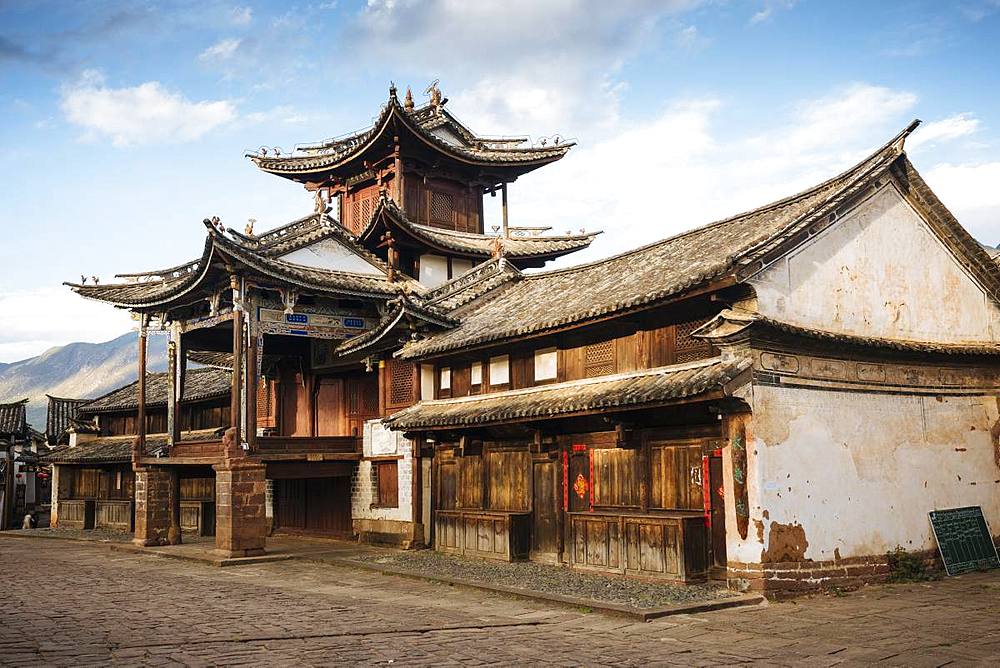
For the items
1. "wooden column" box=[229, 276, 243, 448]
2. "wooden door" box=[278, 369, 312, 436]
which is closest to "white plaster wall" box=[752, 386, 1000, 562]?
"wooden column" box=[229, 276, 243, 448]

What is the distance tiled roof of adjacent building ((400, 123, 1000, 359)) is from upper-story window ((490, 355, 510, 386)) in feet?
2.30

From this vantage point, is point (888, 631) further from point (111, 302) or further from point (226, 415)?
point (226, 415)

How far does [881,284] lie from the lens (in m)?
16.0

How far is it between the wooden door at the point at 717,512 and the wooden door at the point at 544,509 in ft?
13.3

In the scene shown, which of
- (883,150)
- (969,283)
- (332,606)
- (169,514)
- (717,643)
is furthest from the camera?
(169,514)

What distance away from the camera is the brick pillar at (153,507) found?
2408 cm

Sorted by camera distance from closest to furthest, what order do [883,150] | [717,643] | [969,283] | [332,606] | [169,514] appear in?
1. [717,643]
2. [332,606]
3. [883,150]
4. [969,283]
5. [169,514]

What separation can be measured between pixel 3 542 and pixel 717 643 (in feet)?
88.5

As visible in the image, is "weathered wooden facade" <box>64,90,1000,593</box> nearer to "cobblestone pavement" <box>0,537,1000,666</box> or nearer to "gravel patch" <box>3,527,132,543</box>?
"cobblestone pavement" <box>0,537,1000,666</box>

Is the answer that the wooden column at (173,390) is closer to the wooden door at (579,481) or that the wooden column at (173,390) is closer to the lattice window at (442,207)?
the lattice window at (442,207)

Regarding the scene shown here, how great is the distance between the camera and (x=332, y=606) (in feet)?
45.3

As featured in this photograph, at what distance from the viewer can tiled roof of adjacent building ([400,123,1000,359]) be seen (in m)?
14.4

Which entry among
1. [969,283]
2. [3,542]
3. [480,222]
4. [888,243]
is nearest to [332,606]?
[888,243]

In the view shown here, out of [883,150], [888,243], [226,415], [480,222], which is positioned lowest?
[226,415]
